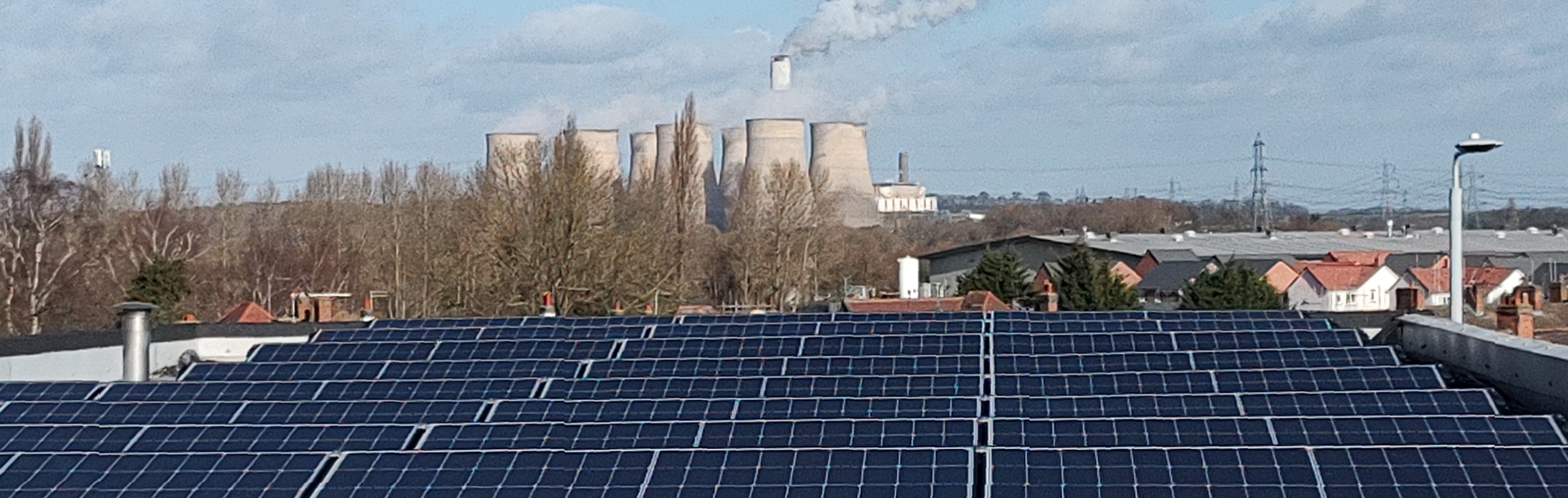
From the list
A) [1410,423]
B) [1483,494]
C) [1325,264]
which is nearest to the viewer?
[1483,494]

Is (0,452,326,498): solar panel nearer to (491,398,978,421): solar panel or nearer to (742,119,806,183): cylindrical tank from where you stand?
(491,398,978,421): solar panel

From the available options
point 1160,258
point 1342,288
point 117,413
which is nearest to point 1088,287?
point 1342,288

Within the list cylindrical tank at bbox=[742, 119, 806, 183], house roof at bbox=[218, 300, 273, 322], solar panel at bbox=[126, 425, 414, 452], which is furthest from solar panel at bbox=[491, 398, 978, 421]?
cylindrical tank at bbox=[742, 119, 806, 183]

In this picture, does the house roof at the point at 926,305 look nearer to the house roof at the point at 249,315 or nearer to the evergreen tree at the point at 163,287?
the house roof at the point at 249,315

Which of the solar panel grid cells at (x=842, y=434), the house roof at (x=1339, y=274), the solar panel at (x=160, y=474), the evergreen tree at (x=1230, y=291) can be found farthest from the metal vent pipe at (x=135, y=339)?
the house roof at (x=1339, y=274)

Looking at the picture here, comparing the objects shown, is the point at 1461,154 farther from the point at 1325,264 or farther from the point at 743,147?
the point at 743,147

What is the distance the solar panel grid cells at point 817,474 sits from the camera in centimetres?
917

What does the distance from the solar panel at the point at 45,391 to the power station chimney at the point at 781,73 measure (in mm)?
92887

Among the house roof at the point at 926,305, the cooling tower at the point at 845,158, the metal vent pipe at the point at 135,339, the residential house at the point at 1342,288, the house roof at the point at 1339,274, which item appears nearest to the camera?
the metal vent pipe at the point at 135,339

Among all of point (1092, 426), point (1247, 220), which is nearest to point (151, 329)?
point (1092, 426)

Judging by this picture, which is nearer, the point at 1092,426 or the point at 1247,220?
the point at 1092,426

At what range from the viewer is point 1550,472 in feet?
29.5

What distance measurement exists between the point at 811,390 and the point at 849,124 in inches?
3463

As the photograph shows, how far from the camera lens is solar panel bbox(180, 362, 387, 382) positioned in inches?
659
